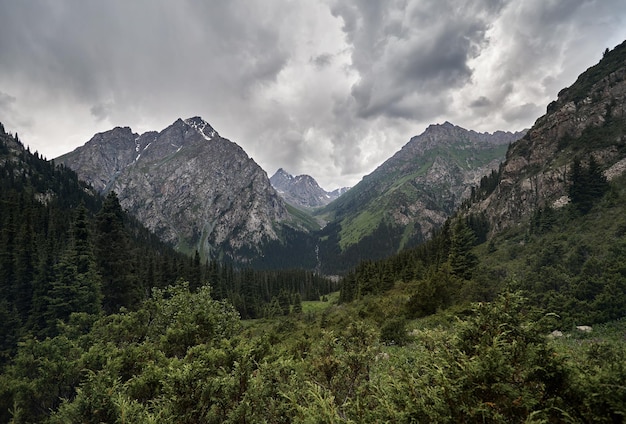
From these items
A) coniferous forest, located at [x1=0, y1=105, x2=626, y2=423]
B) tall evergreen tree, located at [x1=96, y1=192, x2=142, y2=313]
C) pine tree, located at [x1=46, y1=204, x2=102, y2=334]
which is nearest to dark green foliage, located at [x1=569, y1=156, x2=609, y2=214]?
coniferous forest, located at [x1=0, y1=105, x2=626, y2=423]

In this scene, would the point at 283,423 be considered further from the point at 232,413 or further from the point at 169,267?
the point at 169,267

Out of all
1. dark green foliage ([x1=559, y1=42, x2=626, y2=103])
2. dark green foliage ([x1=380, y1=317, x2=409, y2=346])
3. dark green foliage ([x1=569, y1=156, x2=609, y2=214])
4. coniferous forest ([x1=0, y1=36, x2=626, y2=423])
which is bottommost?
A: dark green foliage ([x1=380, y1=317, x2=409, y2=346])

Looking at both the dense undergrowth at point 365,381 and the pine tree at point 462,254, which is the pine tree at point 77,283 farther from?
the pine tree at point 462,254

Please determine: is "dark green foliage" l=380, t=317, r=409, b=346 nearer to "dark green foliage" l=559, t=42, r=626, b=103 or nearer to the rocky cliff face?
the rocky cliff face

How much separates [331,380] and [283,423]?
9.67ft

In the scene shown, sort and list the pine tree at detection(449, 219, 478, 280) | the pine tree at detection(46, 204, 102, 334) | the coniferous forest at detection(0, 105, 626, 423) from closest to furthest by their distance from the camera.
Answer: the coniferous forest at detection(0, 105, 626, 423) < the pine tree at detection(46, 204, 102, 334) < the pine tree at detection(449, 219, 478, 280)

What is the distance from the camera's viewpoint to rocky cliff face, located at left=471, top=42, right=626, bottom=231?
79625mm

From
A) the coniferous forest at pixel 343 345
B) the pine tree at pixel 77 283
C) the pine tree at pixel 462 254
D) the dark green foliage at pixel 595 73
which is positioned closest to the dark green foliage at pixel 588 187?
the coniferous forest at pixel 343 345

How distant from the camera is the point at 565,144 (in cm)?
9731

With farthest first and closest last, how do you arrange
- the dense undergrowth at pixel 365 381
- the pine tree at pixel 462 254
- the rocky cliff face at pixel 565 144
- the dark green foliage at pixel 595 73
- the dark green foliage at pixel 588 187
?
the dark green foliage at pixel 595 73 < the rocky cliff face at pixel 565 144 < the dark green foliage at pixel 588 187 < the pine tree at pixel 462 254 < the dense undergrowth at pixel 365 381

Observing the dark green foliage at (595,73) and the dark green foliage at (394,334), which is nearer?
the dark green foliage at (394,334)

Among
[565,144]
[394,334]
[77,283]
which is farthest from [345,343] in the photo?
[565,144]

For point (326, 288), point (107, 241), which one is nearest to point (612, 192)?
point (107, 241)

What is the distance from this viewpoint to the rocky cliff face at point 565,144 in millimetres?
79625
